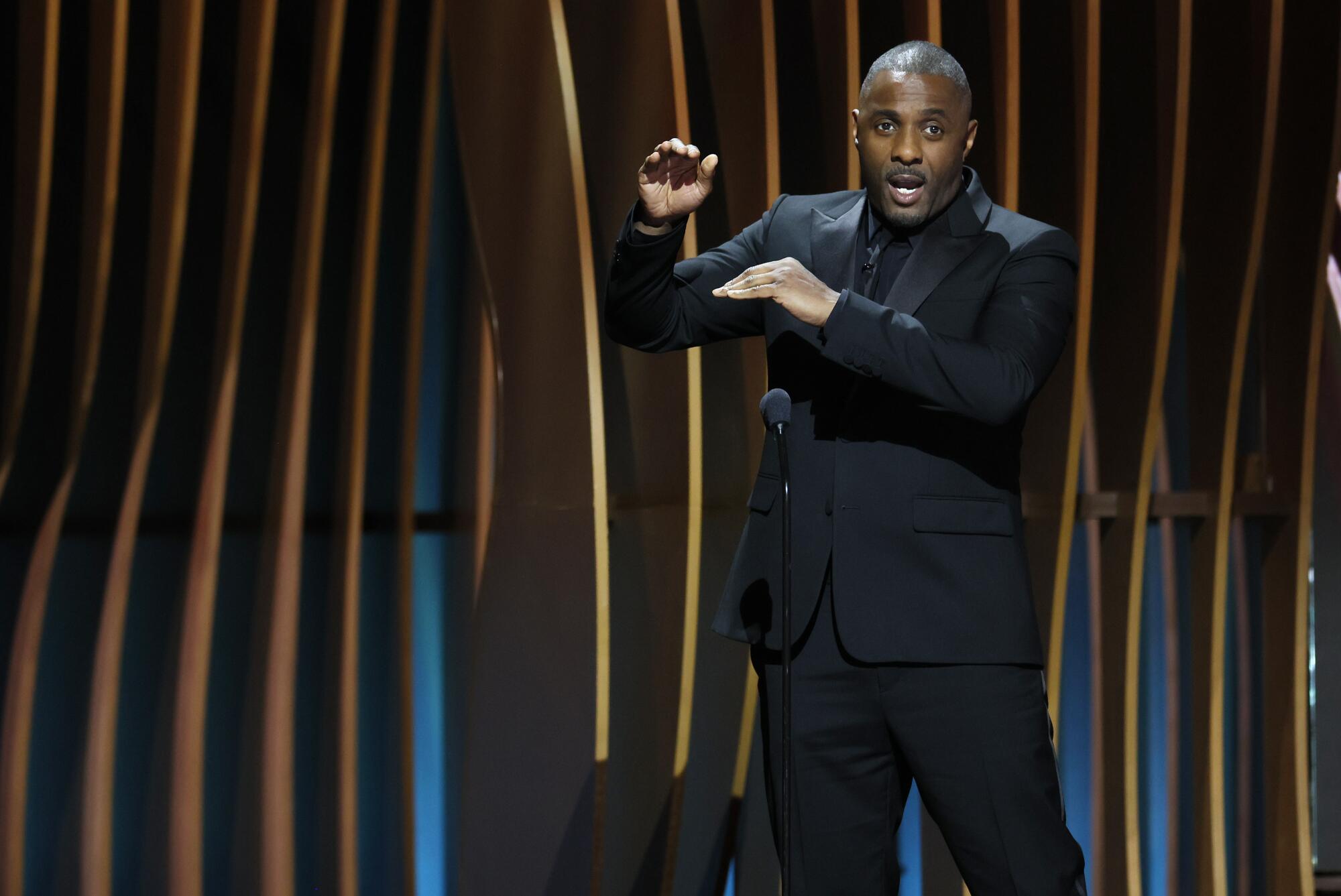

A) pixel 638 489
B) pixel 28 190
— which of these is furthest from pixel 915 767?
pixel 28 190

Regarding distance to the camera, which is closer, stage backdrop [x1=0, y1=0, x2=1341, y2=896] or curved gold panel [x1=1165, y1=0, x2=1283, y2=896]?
stage backdrop [x1=0, y1=0, x2=1341, y2=896]

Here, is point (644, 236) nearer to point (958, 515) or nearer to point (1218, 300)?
point (958, 515)

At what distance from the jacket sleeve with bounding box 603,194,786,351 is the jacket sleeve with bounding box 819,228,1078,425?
0.87 ft

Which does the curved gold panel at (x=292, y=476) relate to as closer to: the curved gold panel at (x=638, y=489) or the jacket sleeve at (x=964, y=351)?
the curved gold panel at (x=638, y=489)

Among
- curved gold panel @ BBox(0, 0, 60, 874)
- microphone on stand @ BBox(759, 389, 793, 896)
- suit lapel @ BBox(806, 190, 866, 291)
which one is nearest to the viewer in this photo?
microphone on stand @ BBox(759, 389, 793, 896)

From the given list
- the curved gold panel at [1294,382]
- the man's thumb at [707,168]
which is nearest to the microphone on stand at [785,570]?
the man's thumb at [707,168]

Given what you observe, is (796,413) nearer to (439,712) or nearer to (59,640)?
(439,712)

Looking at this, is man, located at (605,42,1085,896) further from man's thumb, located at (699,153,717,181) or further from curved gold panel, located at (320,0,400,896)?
curved gold panel, located at (320,0,400,896)

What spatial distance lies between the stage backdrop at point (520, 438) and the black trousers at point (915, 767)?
3.16 ft

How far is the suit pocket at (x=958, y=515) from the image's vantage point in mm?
1505

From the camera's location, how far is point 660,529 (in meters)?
2.72

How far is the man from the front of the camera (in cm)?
149

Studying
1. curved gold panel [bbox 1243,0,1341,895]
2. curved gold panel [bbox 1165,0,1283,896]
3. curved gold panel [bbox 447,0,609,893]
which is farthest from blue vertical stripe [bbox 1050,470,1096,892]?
curved gold panel [bbox 447,0,609,893]

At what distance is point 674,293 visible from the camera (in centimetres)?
161
